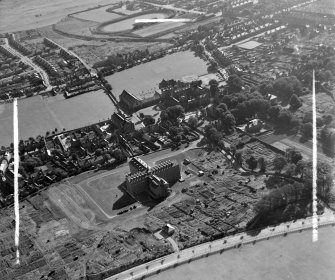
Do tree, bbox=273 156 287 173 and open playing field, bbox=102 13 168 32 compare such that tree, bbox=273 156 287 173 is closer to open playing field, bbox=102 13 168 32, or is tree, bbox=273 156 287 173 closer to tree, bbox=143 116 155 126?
tree, bbox=143 116 155 126

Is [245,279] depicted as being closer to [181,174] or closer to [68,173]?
[181,174]

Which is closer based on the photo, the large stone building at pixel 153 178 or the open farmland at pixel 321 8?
the large stone building at pixel 153 178

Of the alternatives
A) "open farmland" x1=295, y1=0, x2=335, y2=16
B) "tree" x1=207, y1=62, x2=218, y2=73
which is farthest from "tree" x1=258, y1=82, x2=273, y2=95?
"open farmland" x1=295, y1=0, x2=335, y2=16

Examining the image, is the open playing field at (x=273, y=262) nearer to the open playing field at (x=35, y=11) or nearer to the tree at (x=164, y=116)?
the tree at (x=164, y=116)

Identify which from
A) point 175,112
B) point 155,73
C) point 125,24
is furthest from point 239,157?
point 125,24

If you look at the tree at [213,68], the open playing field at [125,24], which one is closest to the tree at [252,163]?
the tree at [213,68]

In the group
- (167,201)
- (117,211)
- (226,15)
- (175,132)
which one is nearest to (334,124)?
(175,132)
